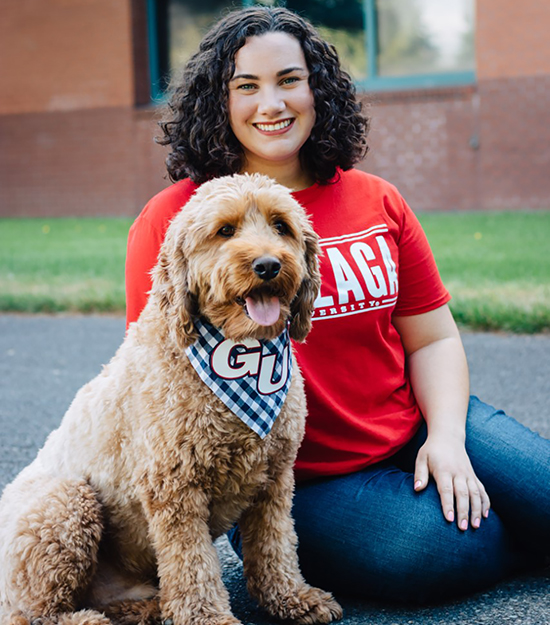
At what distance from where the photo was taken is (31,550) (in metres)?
2.50

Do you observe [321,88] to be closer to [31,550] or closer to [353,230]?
[353,230]

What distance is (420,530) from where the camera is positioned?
114 inches

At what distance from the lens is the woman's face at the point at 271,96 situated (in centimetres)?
302

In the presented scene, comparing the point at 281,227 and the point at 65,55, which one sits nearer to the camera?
the point at 281,227

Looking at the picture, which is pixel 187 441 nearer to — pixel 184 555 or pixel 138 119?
pixel 184 555

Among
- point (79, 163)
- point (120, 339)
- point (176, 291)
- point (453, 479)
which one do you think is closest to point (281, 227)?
point (176, 291)

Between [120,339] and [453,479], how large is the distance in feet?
14.8

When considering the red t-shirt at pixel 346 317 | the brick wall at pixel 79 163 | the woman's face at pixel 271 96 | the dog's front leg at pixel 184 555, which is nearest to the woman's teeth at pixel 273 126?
the woman's face at pixel 271 96

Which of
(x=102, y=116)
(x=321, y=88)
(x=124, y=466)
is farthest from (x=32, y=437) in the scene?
(x=102, y=116)

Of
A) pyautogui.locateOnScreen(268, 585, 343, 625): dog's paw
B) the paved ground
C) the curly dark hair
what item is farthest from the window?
pyautogui.locateOnScreen(268, 585, 343, 625): dog's paw

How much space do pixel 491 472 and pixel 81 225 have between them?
13765 millimetres

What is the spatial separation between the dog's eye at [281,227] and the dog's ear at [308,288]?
3.1 inches

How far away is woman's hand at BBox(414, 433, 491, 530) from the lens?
116 inches

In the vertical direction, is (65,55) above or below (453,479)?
above
